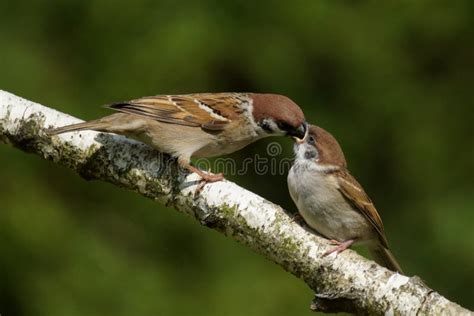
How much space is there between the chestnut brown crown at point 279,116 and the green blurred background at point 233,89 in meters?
1.25

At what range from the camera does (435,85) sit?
659 centimetres

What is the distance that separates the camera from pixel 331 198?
4.07 m

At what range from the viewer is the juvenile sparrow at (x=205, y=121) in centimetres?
412

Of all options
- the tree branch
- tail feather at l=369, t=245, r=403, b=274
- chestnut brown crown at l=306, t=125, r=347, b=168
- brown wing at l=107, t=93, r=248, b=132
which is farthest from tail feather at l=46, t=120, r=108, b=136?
tail feather at l=369, t=245, r=403, b=274

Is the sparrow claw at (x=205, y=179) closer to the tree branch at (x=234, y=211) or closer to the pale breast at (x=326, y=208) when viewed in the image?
the tree branch at (x=234, y=211)

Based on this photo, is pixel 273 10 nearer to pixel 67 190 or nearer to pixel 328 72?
pixel 328 72

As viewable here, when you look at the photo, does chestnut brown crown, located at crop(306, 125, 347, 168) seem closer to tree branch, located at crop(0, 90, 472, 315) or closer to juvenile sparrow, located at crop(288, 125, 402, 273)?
juvenile sparrow, located at crop(288, 125, 402, 273)

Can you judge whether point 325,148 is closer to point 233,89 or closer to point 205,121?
point 205,121

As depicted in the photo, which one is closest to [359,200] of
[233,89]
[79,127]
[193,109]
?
[193,109]

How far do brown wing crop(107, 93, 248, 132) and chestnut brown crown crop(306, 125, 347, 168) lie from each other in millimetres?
454

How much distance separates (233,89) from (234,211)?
9.37 feet

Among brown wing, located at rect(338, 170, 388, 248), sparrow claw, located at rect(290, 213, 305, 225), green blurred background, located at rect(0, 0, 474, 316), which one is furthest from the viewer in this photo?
green blurred background, located at rect(0, 0, 474, 316)

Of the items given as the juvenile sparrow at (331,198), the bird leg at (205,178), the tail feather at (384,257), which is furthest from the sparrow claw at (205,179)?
the tail feather at (384,257)

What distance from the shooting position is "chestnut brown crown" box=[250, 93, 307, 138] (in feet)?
14.1
